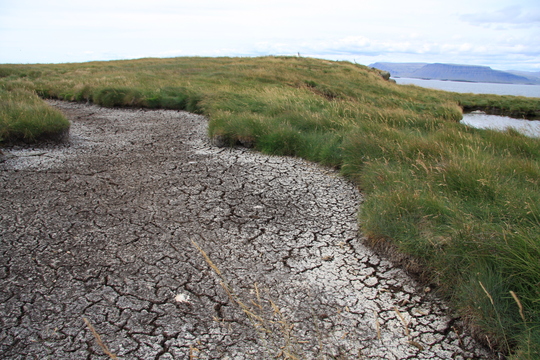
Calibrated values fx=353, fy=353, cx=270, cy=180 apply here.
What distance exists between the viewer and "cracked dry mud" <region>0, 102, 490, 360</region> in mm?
2068

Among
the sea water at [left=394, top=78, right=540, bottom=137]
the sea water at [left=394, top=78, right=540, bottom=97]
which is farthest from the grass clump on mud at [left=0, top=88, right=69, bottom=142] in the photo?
the sea water at [left=394, top=78, right=540, bottom=97]

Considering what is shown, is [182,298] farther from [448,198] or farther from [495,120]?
[495,120]

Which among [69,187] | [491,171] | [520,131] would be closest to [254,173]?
[69,187]

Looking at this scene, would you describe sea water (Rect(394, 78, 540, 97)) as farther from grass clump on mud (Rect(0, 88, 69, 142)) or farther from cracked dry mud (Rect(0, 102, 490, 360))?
cracked dry mud (Rect(0, 102, 490, 360))

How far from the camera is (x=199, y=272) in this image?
2.74m

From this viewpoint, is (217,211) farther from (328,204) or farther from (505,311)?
(505,311)

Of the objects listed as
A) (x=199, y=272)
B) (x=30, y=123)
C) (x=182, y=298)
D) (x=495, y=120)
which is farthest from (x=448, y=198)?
(x=495, y=120)

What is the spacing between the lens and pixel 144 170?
5.09m

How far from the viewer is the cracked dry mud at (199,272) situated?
6.79 feet

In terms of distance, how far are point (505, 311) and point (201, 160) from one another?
176 inches

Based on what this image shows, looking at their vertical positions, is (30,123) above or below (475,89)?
below

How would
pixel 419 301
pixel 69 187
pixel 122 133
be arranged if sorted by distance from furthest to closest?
pixel 122 133 → pixel 69 187 → pixel 419 301

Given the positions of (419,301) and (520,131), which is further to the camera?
(520,131)

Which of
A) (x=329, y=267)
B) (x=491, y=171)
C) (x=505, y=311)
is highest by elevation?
(x=491, y=171)
